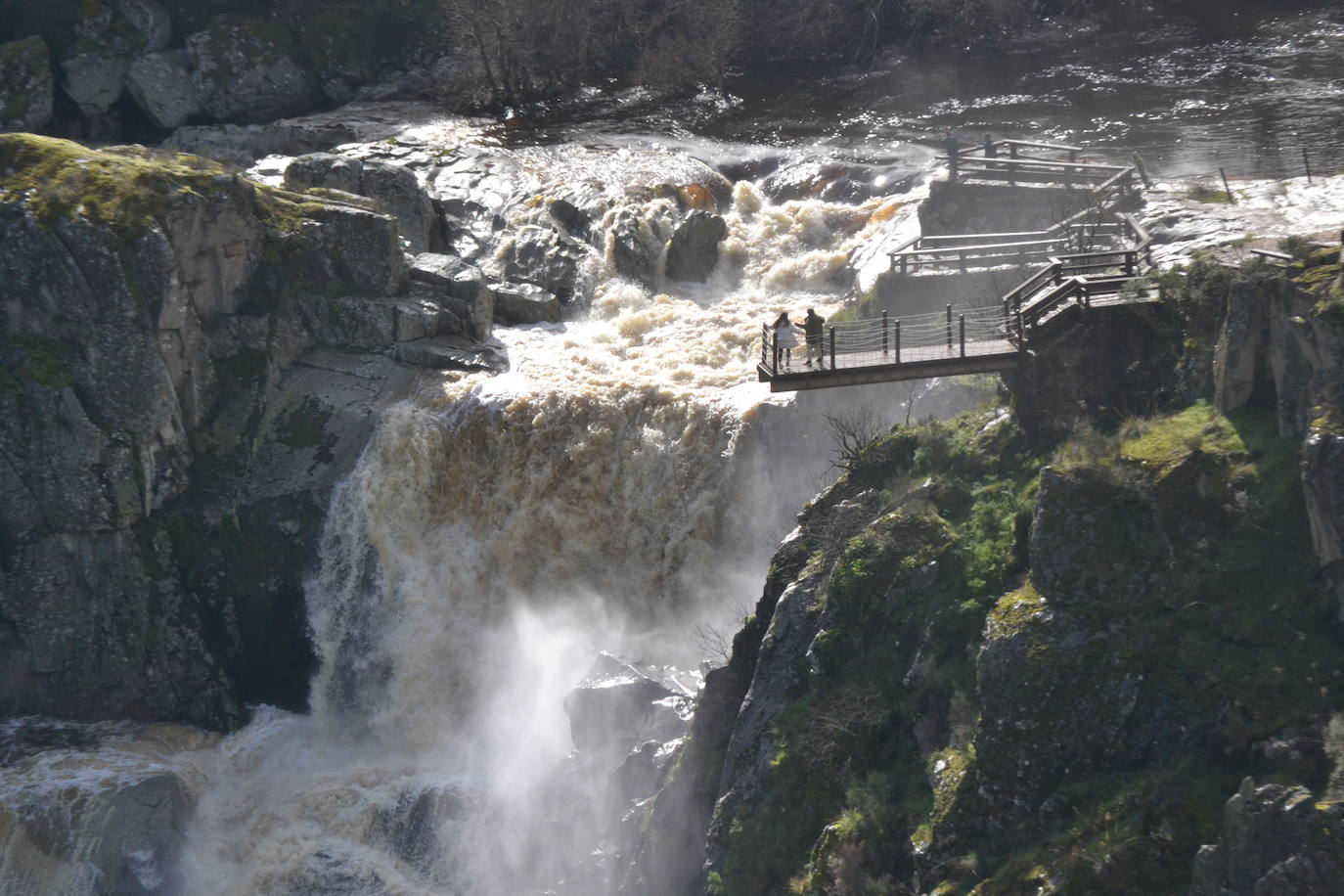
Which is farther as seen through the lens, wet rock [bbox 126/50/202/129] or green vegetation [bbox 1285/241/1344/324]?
wet rock [bbox 126/50/202/129]

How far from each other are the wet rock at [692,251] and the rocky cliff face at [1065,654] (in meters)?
13.9

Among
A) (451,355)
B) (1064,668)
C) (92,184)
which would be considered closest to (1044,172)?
(451,355)

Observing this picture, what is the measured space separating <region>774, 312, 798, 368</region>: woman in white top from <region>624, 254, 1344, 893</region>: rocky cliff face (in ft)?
6.94

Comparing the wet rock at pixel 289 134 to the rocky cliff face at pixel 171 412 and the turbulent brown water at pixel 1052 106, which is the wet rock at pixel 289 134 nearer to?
the turbulent brown water at pixel 1052 106

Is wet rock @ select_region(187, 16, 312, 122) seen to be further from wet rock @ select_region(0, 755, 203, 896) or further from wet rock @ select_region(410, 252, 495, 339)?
wet rock @ select_region(0, 755, 203, 896)

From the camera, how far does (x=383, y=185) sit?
3553 centimetres

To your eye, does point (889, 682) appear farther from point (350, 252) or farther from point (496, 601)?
point (350, 252)

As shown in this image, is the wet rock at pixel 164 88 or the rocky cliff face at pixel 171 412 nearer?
the rocky cliff face at pixel 171 412

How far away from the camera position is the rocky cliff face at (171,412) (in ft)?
93.7

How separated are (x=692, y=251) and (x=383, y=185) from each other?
8.21m

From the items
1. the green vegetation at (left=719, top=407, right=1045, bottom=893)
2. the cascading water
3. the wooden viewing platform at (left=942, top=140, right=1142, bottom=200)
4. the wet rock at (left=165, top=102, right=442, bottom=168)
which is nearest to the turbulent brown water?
the wooden viewing platform at (left=942, top=140, right=1142, bottom=200)

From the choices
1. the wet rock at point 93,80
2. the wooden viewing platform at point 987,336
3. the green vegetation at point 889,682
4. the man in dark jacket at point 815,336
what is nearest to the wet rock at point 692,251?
the wooden viewing platform at point 987,336

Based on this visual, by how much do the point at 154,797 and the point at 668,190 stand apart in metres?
20.4

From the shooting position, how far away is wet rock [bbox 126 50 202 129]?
45031 millimetres
